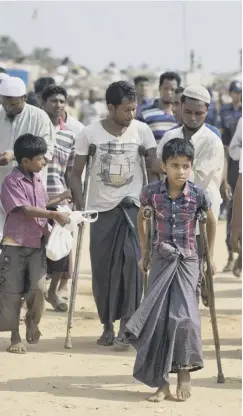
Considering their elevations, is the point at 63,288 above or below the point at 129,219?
below

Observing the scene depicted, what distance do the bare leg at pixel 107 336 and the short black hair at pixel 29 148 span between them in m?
1.56

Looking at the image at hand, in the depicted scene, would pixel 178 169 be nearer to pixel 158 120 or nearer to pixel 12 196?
pixel 12 196

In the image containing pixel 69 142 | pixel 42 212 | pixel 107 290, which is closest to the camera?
pixel 42 212

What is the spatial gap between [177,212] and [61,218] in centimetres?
127

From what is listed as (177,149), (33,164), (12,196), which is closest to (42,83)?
(33,164)

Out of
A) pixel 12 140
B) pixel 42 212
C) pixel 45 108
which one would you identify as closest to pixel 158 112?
pixel 45 108

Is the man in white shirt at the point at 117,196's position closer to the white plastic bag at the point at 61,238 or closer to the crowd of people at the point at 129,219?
the crowd of people at the point at 129,219

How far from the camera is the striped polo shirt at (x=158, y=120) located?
12.2 meters

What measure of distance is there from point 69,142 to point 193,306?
3.62 metres

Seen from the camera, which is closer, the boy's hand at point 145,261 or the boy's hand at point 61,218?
the boy's hand at point 145,261

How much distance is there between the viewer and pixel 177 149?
7.51m

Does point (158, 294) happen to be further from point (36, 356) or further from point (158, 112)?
point (158, 112)

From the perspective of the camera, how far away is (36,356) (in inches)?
341

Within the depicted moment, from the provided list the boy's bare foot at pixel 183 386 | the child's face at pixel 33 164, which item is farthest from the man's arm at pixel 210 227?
the child's face at pixel 33 164
